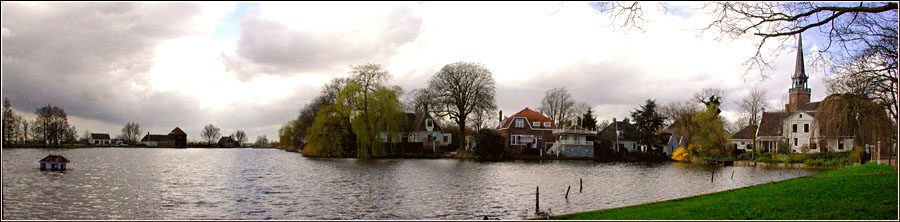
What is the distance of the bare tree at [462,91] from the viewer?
2709 inches

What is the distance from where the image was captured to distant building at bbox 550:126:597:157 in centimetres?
6881

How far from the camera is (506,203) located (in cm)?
2217

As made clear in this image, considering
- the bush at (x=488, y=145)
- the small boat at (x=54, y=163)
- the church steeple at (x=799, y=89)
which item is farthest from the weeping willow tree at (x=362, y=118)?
the church steeple at (x=799, y=89)

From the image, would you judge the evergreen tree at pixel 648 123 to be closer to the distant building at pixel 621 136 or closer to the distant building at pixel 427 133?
the distant building at pixel 621 136

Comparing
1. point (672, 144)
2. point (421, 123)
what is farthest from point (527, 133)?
point (672, 144)

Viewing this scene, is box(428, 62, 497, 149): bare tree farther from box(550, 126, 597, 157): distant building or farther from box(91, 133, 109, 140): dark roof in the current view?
box(91, 133, 109, 140): dark roof

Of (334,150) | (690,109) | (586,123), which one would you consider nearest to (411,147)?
(334,150)

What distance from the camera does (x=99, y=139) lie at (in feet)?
442

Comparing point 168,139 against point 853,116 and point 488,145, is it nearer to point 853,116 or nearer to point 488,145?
point 488,145

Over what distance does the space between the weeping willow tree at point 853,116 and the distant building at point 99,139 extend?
458 ft

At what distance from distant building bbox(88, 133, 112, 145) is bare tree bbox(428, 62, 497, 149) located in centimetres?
9952

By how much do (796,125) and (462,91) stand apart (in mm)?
40186

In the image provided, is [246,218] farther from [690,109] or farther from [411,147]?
[690,109]

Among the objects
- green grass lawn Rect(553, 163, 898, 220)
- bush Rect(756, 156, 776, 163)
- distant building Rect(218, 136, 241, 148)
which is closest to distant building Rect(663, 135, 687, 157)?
bush Rect(756, 156, 776, 163)
